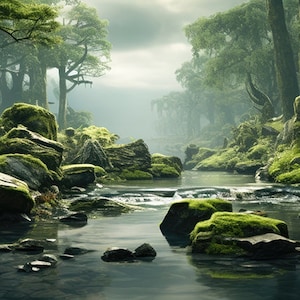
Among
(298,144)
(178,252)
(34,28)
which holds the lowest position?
(178,252)

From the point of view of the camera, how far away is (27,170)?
18500 mm

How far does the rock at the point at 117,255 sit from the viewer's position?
9.46 metres

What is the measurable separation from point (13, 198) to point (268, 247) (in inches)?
303

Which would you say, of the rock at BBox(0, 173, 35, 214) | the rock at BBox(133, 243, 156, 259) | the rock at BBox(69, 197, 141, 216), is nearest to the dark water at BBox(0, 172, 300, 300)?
the rock at BBox(133, 243, 156, 259)

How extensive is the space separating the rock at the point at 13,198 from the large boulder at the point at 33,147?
6.36 metres

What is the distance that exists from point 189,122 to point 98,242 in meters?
85.7

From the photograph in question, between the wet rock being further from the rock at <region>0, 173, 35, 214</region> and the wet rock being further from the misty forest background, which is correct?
the misty forest background

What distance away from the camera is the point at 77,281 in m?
7.93

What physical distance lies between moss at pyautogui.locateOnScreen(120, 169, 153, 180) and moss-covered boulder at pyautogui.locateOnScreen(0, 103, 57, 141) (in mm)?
6418

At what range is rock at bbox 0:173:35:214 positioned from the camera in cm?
1397

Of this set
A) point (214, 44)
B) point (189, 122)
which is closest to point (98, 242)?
point (214, 44)

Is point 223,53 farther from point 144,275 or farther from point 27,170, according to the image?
point 144,275

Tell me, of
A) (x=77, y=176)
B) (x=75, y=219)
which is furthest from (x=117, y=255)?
(x=77, y=176)

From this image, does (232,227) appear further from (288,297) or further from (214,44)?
(214,44)
